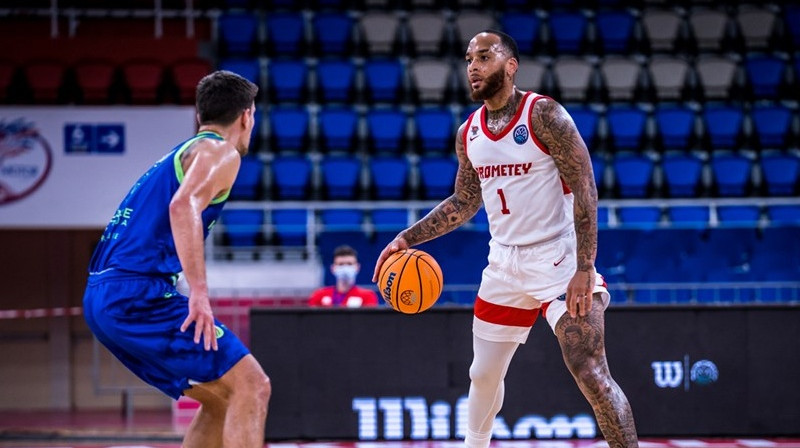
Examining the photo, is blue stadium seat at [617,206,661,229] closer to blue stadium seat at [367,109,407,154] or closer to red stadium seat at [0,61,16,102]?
blue stadium seat at [367,109,407,154]

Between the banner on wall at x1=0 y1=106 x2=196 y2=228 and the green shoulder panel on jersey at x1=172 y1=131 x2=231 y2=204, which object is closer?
the green shoulder panel on jersey at x1=172 y1=131 x2=231 y2=204

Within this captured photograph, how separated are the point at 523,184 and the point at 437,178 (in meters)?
7.74

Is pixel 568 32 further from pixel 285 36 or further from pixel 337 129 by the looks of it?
pixel 285 36

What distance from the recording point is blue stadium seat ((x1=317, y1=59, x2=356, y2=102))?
14031 millimetres

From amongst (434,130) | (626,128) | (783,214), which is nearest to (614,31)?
(626,128)

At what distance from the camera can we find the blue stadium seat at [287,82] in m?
14.0

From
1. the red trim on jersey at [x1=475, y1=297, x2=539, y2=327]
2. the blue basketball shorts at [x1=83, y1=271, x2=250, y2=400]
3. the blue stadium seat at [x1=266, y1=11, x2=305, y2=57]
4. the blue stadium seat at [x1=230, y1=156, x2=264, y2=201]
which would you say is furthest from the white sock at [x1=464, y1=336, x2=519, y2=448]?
the blue stadium seat at [x1=266, y1=11, x2=305, y2=57]

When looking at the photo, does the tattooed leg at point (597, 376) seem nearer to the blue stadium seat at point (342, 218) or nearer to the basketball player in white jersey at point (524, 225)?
the basketball player in white jersey at point (524, 225)

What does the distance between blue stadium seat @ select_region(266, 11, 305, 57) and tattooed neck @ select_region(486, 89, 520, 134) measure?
9.75 metres

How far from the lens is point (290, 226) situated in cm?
1227

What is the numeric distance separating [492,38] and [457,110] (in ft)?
28.9

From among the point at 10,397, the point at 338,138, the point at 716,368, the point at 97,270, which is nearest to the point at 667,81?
the point at 338,138

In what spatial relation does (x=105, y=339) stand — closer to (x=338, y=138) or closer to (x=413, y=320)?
(x=413, y=320)

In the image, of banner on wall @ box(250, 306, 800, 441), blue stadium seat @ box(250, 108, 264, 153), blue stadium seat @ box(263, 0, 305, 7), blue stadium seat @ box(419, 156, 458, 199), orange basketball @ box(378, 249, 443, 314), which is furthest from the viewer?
blue stadium seat @ box(263, 0, 305, 7)
